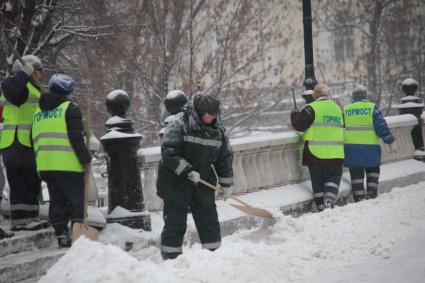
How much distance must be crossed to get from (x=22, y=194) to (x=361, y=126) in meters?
5.43

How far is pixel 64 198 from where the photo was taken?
741 cm

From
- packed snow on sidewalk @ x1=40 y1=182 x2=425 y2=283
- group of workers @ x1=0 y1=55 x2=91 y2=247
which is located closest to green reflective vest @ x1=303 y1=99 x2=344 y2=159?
packed snow on sidewalk @ x1=40 y1=182 x2=425 y2=283

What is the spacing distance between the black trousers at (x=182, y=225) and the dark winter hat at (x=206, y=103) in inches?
34.1

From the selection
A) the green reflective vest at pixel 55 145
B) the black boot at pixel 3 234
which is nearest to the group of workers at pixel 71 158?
the green reflective vest at pixel 55 145

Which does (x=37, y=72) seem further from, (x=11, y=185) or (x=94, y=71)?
(x=94, y=71)

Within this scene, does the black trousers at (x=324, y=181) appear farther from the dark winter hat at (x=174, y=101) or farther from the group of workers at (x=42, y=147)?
the group of workers at (x=42, y=147)

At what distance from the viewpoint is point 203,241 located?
7227 mm

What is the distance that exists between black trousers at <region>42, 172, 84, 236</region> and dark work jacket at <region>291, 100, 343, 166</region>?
3908 mm

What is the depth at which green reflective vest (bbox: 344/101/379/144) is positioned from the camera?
1129 centimetres

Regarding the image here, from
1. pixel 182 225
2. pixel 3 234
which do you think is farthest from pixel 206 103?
pixel 3 234

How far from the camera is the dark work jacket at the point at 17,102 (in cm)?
753

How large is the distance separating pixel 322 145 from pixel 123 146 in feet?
10.8

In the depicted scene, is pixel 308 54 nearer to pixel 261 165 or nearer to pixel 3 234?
pixel 261 165

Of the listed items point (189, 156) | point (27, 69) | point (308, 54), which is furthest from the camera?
point (308, 54)
